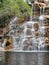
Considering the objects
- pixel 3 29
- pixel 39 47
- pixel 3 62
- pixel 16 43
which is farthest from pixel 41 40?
pixel 3 62

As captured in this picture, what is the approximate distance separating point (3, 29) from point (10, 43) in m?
2.17

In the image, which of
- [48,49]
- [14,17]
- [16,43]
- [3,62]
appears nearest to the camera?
[3,62]

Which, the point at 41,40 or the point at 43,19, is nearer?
the point at 41,40

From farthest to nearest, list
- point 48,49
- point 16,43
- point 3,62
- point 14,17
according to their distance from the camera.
Answer: point 14,17, point 16,43, point 48,49, point 3,62

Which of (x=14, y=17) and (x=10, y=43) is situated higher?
(x=14, y=17)

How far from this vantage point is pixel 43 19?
80.6 ft

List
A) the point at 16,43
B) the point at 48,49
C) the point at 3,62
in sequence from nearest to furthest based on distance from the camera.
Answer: the point at 3,62
the point at 48,49
the point at 16,43

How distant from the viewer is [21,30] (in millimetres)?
24266

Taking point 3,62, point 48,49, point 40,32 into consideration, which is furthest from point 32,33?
point 3,62

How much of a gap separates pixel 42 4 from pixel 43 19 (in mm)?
1968

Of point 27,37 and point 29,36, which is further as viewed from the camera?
point 29,36

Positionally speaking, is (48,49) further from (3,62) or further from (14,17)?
(3,62)

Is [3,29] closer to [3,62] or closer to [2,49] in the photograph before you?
[2,49]

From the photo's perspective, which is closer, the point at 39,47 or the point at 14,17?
the point at 39,47
